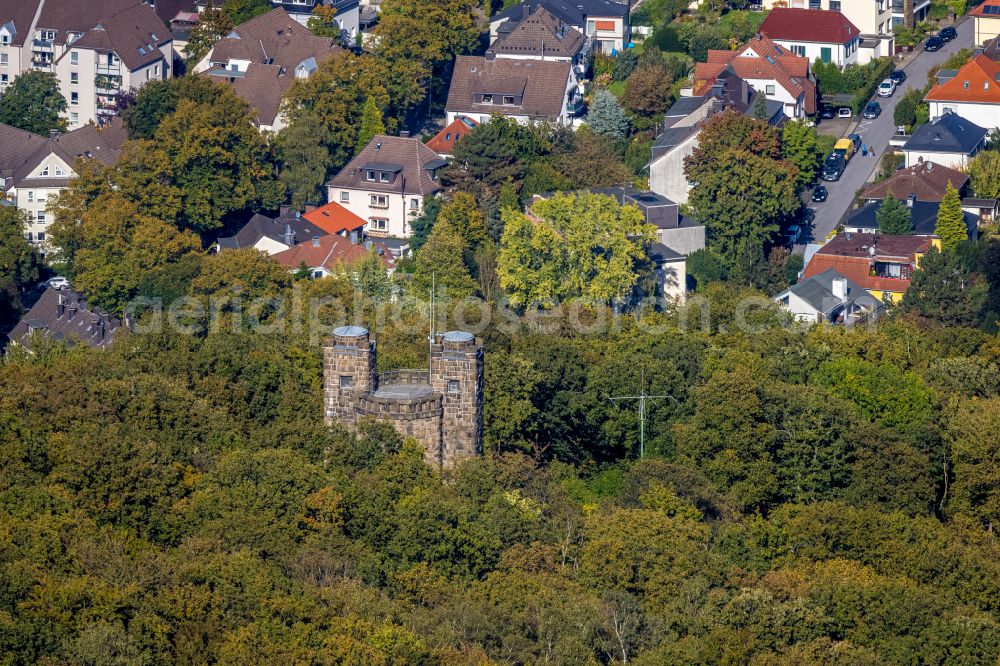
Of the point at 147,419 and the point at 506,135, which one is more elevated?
the point at 506,135

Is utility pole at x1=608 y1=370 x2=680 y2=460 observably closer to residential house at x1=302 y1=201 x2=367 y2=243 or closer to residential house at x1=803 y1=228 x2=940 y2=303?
residential house at x1=803 y1=228 x2=940 y2=303

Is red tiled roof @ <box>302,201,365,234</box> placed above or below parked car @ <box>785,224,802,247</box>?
above

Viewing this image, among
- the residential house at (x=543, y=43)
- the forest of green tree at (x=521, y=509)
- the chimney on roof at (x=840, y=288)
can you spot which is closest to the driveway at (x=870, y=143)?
the chimney on roof at (x=840, y=288)

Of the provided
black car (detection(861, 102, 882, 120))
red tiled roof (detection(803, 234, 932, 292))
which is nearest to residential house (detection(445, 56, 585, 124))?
black car (detection(861, 102, 882, 120))

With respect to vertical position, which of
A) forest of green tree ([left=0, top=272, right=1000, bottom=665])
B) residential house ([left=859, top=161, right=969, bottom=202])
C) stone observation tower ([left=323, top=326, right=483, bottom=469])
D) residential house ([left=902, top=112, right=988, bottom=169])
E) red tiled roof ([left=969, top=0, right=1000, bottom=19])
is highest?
red tiled roof ([left=969, top=0, right=1000, bottom=19])

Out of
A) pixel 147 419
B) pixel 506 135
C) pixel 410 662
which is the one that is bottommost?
pixel 410 662

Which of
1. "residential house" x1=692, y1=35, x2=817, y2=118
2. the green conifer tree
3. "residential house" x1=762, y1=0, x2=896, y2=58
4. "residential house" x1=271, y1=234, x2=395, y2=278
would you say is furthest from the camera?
"residential house" x1=762, y1=0, x2=896, y2=58

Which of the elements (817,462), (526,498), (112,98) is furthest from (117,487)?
(112,98)

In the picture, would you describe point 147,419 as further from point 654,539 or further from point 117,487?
point 654,539
